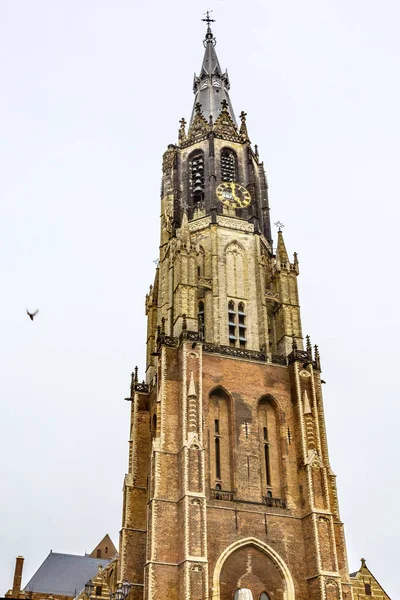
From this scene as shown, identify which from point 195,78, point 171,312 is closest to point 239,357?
point 171,312

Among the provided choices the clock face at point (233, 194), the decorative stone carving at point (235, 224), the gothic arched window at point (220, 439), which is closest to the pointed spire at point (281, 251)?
the decorative stone carving at point (235, 224)

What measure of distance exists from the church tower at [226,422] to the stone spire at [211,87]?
6.75m

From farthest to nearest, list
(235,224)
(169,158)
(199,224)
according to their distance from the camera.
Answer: (169,158) → (199,224) → (235,224)

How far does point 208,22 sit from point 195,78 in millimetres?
10443

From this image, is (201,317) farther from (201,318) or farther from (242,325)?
(242,325)

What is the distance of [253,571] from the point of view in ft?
135

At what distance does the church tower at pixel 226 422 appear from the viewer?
133 feet

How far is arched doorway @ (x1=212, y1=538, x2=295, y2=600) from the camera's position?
40125mm

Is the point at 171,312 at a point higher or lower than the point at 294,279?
lower

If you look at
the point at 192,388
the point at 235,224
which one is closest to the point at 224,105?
the point at 235,224

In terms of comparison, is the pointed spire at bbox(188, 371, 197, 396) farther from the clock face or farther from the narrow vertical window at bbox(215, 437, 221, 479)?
the clock face

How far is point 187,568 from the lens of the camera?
1492 inches

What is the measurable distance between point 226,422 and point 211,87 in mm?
34300

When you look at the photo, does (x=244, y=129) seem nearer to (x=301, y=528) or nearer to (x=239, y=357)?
(x=239, y=357)
